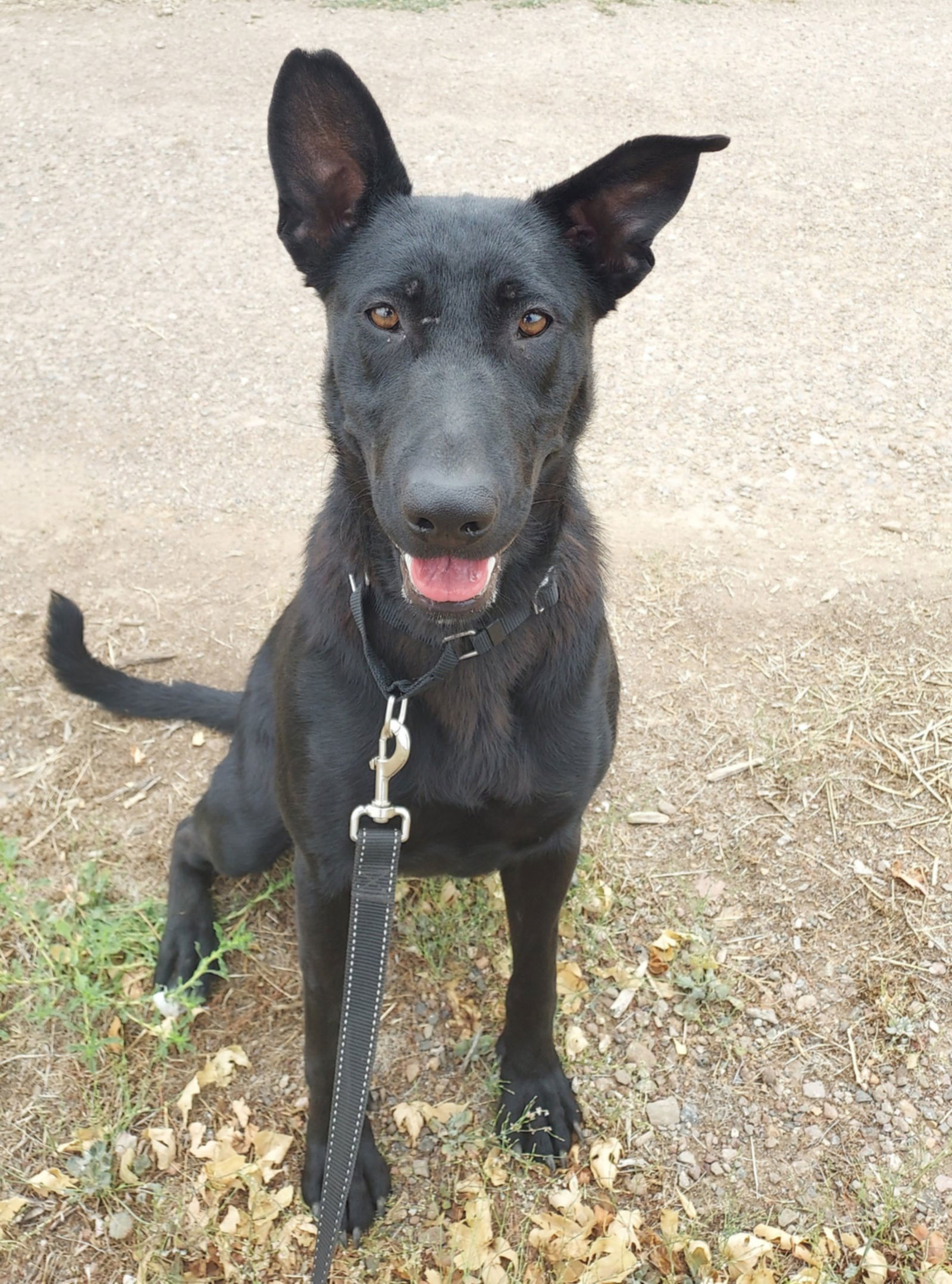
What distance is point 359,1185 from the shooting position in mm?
2400

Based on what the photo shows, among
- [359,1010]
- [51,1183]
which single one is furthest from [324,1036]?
[51,1183]

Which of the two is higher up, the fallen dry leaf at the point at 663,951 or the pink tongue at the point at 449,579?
the pink tongue at the point at 449,579

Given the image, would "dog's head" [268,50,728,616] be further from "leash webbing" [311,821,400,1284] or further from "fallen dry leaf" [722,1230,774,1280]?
"fallen dry leaf" [722,1230,774,1280]

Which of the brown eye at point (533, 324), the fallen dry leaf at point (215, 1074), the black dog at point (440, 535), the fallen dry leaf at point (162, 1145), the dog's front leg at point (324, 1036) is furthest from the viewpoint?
the fallen dry leaf at point (215, 1074)

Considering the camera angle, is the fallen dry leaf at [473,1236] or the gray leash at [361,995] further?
the fallen dry leaf at [473,1236]

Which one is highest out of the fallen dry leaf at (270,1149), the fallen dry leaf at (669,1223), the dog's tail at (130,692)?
the dog's tail at (130,692)

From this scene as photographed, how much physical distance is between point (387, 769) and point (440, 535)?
1.58ft

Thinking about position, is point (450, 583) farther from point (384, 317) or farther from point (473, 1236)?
point (473, 1236)

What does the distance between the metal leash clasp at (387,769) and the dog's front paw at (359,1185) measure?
94 centimetres

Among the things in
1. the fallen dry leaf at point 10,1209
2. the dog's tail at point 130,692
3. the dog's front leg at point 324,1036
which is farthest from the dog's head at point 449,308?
the fallen dry leaf at point 10,1209

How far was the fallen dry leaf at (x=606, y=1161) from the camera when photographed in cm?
247

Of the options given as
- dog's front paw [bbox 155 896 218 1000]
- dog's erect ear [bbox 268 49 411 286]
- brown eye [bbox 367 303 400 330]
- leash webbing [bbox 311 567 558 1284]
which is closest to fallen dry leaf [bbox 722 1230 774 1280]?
leash webbing [bbox 311 567 558 1284]

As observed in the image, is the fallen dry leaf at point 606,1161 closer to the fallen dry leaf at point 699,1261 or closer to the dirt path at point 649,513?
the dirt path at point 649,513

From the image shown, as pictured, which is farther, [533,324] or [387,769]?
[533,324]
